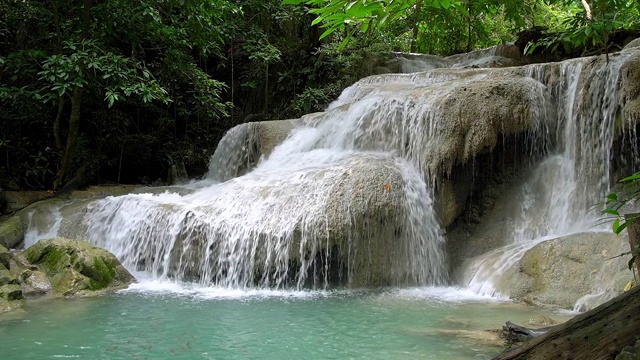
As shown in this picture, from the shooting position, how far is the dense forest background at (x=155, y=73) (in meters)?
9.92

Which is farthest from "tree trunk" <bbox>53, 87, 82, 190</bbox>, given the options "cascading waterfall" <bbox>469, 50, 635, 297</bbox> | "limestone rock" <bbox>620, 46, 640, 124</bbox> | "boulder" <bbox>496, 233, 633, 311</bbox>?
"limestone rock" <bbox>620, 46, 640, 124</bbox>

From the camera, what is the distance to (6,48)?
40.2ft

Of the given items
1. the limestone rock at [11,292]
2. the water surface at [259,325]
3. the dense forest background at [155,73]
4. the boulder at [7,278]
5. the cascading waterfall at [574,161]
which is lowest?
the water surface at [259,325]

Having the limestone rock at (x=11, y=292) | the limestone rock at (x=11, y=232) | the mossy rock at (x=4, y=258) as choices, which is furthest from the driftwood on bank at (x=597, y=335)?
the limestone rock at (x=11, y=232)

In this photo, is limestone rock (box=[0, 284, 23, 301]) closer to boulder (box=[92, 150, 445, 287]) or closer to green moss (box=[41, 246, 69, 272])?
green moss (box=[41, 246, 69, 272])

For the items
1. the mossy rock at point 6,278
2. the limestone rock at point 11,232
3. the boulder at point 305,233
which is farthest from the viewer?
the limestone rock at point 11,232

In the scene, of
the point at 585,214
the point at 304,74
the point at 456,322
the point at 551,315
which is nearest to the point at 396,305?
the point at 456,322

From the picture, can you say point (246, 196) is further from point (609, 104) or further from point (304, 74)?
point (304, 74)

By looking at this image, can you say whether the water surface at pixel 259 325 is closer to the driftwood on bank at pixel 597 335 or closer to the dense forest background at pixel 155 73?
the driftwood on bank at pixel 597 335

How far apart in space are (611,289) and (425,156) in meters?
3.34

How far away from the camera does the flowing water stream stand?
5414 millimetres

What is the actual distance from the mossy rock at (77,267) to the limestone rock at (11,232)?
1776mm

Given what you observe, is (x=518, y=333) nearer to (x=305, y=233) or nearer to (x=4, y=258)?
(x=305, y=233)

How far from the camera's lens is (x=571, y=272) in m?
6.39
